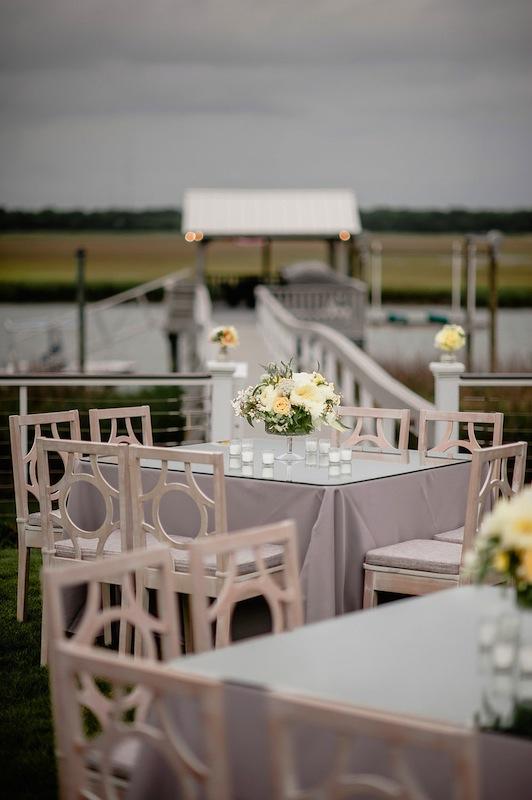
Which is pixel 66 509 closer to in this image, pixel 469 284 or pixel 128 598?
pixel 128 598

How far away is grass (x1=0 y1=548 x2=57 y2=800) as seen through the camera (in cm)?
392

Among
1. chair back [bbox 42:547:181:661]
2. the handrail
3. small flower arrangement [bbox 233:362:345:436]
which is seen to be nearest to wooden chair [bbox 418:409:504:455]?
small flower arrangement [bbox 233:362:345:436]

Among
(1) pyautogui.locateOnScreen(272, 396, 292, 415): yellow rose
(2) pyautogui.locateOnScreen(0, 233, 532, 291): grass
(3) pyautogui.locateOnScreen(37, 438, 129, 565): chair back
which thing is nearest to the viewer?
(3) pyautogui.locateOnScreen(37, 438, 129, 565): chair back

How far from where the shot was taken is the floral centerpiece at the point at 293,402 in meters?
5.27

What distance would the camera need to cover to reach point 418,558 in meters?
4.89

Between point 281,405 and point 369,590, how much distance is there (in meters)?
0.84

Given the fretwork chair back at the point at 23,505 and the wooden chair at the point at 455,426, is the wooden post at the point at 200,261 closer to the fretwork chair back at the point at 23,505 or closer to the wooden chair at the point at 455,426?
the wooden chair at the point at 455,426

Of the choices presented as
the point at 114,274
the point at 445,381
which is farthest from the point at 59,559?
the point at 114,274

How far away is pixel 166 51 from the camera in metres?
40.6

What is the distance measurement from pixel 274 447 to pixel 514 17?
35796 millimetres

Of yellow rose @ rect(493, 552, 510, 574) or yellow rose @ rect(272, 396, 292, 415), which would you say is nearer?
yellow rose @ rect(493, 552, 510, 574)

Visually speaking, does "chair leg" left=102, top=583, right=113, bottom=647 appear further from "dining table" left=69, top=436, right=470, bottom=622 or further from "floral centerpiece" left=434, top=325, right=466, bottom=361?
"floral centerpiece" left=434, top=325, right=466, bottom=361

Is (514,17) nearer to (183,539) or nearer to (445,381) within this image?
(445,381)

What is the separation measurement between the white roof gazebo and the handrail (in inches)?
262
